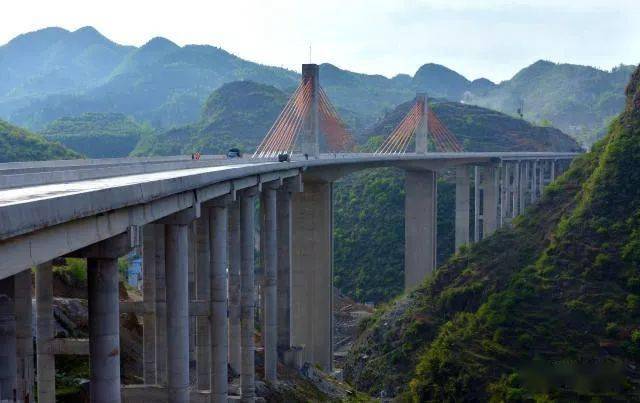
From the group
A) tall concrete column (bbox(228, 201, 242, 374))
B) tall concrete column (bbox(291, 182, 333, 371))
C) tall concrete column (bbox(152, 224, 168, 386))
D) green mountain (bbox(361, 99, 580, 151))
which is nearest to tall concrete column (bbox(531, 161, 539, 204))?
green mountain (bbox(361, 99, 580, 151))

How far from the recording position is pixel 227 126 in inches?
5655

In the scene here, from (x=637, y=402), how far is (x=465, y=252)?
28.1 metres

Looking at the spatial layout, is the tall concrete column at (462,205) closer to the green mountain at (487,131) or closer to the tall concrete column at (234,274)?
the green mountain at (487,131)

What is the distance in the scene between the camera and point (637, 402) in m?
39.2

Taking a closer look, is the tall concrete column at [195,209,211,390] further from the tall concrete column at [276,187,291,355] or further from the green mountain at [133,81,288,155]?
the green mountain at [133,81,288,155]

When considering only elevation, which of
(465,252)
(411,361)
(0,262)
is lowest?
(411,361)

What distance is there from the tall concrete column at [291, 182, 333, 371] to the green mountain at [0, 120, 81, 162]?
2636 cm

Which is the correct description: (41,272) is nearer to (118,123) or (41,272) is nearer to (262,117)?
(262,117)

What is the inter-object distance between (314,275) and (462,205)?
33839mm

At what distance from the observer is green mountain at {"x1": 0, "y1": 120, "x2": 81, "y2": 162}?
72.4m

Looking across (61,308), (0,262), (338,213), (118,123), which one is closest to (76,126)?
(118,123)

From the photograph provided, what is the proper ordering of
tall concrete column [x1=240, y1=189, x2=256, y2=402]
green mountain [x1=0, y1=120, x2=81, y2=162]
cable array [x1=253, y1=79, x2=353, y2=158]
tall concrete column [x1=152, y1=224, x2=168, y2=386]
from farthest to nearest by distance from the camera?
green mountain [x1=0, y1=120, x2=81, y2=162], cable array [x1=253, y1=79, x2=353, y2=158], tall concrete column [x1=240, y1=189, x2=256, y2=402], tall concrete column [x1=152, y1=224, x2=168, y2=386]

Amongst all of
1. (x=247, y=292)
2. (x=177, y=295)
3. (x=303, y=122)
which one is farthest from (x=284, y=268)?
(x=177, y=295)

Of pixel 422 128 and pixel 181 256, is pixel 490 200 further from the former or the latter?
pixel 181 256
